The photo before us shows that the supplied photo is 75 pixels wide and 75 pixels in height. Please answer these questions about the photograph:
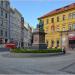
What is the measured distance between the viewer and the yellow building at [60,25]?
6102cm

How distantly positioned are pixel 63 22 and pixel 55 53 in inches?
1296

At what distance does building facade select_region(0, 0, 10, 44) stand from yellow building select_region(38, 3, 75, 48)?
1533 cm

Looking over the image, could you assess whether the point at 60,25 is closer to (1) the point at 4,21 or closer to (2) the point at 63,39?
(2) the point at 63,39

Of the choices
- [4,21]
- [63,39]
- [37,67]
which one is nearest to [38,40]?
[37,67]

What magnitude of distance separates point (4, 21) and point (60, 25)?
24.0 metres

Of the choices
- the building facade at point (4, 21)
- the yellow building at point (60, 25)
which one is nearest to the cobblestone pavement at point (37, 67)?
the yellow building at point (60, 25)

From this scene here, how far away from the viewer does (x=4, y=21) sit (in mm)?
80625

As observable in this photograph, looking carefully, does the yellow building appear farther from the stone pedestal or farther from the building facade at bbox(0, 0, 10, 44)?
the stone pedestal

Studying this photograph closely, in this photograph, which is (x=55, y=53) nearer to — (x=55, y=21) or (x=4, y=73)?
(x=4, y=73)

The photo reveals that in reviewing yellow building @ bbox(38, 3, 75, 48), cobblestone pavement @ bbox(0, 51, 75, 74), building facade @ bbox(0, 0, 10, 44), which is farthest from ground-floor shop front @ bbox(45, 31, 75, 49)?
cobblestone pavement @ bbox(0, 51, 75, 74)

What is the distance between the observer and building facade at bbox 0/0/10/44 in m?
77.8

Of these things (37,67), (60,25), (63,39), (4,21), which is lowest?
(37,67)

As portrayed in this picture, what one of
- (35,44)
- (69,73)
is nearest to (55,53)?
(35,44)

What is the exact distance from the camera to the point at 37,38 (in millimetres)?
33719
